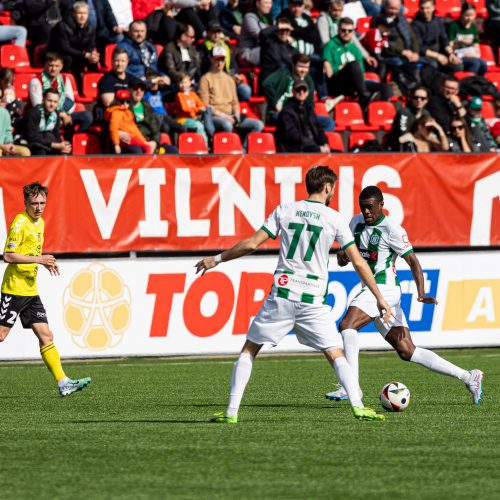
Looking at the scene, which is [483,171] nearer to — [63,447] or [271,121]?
[271,121]

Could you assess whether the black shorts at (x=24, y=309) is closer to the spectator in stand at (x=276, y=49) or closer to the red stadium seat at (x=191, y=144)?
the red stadium seat at (x=191, y=144)

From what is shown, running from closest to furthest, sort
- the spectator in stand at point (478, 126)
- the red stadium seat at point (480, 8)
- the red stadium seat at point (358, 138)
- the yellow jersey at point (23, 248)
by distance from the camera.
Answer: the yellow jersey at point (23, 248), the red stadium seat at point (358, 138), the spectator in stand at point (478, 126), the red stadium seat at point (480, 8)

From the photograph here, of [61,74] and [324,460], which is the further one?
[61,74]

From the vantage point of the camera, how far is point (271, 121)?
842 inches

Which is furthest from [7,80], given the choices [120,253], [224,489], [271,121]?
[224,489]

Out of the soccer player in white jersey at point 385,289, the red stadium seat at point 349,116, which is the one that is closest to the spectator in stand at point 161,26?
the red stadium seat at point 349,116

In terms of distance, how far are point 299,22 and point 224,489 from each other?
16809 millimetres

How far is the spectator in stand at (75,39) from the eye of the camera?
20.3 m

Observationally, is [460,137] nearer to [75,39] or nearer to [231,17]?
[231,17]

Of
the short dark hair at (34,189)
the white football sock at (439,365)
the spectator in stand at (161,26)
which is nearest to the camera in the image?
the white football sock at (439,365)

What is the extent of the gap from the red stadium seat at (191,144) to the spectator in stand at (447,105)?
429cm

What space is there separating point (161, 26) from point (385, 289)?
11.1 meters

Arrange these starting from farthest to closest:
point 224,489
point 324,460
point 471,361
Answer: point 471,361, point 324,460, point 224,489

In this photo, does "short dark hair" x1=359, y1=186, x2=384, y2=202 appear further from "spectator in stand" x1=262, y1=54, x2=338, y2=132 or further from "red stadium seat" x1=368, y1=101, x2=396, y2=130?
"red stadium seat" x1=368, y1=101, x2=396, y2=130
